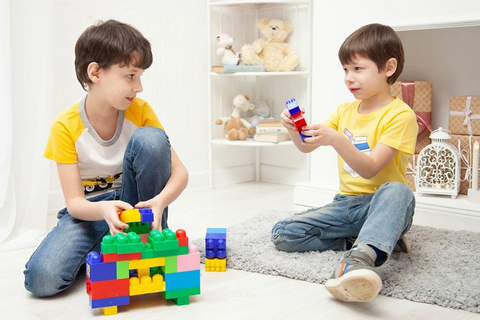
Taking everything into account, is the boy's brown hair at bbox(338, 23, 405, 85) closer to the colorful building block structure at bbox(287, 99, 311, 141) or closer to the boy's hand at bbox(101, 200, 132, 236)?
the colorful building block structure at bbox(287, 99, 311, 141)

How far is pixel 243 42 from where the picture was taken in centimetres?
274

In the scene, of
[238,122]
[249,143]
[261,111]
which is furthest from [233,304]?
[261,111]

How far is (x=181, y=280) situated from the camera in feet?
3.74

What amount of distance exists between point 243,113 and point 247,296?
1.64 m

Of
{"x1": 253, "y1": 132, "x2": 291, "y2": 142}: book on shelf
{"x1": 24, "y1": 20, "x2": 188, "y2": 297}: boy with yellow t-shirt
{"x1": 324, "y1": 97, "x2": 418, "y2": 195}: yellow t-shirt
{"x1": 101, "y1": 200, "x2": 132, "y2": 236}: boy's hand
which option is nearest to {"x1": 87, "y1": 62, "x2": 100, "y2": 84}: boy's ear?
{"x1": 24, "y1": 20, "x2": 188, "y2": 297}: boy with yellow t-shirt

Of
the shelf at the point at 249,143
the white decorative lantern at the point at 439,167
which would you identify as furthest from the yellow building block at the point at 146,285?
the shelf at the point at 249,143

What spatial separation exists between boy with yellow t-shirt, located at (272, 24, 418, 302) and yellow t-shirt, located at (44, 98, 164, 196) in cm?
39

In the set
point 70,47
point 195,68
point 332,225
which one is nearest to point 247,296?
point 332,225

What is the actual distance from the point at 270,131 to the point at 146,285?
1478 millimetres

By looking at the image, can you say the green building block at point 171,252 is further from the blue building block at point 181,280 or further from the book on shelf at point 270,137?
the book on shelf at point 270,137

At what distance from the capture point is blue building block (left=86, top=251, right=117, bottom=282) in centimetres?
107

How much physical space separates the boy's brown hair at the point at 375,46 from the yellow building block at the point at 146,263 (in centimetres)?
74

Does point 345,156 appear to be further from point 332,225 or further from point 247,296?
point 247,296

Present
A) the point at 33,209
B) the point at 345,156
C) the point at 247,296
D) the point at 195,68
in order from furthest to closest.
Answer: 1. the point at 195,68
2. the point at 33,209
3. the point at 345,156
4. the point at 247,296
